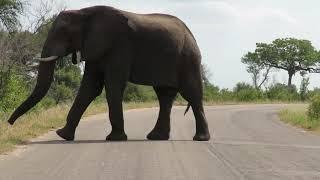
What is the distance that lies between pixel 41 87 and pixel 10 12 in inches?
808

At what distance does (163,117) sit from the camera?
61.4ft

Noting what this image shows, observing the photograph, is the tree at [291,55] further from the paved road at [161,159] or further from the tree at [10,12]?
the paved road at [161,159]

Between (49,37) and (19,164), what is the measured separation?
206 inches

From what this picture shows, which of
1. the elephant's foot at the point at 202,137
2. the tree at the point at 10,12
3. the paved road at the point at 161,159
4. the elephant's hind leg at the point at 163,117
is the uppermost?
the tree at the point at 10,12

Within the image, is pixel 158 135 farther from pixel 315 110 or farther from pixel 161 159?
pixel 315 110

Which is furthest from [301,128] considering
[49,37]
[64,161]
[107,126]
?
[64,161]

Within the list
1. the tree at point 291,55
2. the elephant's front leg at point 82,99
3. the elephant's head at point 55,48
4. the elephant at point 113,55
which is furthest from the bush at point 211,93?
the elephant's head at point 55,48

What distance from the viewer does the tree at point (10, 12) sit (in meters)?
35.3

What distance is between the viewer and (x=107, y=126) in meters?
22.9

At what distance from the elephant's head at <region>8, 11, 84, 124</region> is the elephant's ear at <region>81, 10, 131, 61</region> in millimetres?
232

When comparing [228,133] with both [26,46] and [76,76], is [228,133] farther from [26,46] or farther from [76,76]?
[76,76]

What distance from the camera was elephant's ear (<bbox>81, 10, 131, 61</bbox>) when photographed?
668 inches

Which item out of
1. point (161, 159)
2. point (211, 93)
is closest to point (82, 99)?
point (161, 159)

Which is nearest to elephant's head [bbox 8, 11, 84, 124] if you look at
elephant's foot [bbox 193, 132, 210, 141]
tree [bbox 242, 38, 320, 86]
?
elephant's foot [bbox 193, 132, 210, 141]
